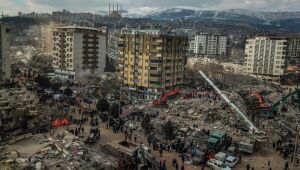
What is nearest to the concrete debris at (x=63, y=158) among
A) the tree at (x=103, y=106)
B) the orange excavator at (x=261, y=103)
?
the tree at (x=103, y=106)

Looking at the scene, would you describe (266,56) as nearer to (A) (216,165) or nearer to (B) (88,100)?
(B) (88,100)

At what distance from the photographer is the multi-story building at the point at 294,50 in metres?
129

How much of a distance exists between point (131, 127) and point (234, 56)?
123929 millimetres

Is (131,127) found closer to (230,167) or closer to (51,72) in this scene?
(230,167)

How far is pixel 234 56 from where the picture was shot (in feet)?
506

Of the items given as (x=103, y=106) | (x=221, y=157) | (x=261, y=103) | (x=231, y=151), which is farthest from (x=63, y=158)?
(x=261, y=103)

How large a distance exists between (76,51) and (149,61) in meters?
28.6

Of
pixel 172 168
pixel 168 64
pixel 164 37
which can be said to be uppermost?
pixel 164 37

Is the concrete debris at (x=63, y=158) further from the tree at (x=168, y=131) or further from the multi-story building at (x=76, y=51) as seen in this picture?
the multi-story building at (x=76, y=51)

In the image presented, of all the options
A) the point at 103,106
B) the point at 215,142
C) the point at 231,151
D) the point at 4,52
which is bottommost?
the point at 231,151

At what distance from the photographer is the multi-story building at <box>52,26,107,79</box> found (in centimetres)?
7931

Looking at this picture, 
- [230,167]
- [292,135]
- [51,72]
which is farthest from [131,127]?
[51,72]

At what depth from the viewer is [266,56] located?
3452 inches

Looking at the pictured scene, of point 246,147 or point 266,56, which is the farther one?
point 266,56
